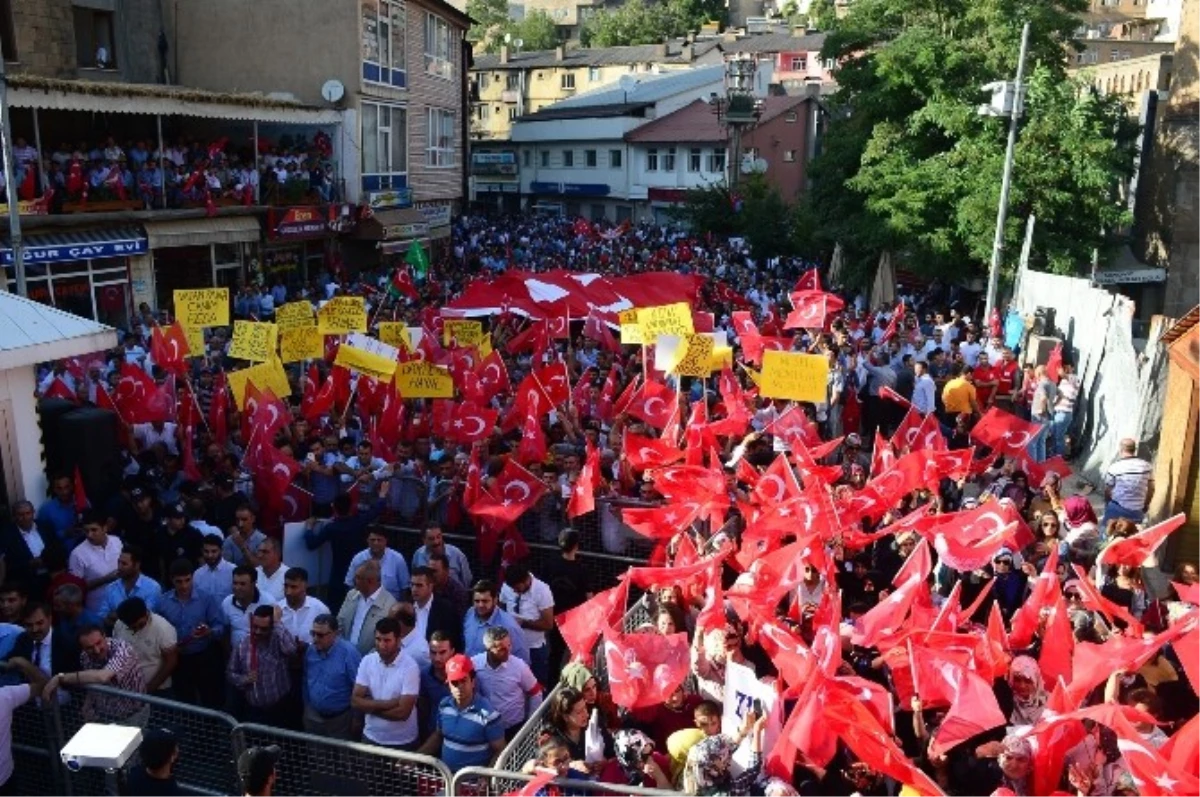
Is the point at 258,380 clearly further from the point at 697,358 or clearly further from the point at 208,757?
the point at 208,757

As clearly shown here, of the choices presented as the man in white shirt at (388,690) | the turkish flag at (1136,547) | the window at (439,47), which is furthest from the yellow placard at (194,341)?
the window at (439,47)

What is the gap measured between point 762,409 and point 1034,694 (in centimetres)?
741

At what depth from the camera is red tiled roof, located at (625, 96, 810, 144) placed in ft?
175

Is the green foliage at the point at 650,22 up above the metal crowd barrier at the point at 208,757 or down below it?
above

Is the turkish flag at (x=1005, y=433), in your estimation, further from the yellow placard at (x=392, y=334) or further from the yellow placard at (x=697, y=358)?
the yellow placard at (x=392, y=334)

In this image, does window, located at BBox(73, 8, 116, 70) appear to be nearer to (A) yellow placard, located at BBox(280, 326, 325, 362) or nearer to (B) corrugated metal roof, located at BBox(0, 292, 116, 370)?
(A) yellow placard, located at BBox(280, 326, 325, 362)

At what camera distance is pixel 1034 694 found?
6.50 m

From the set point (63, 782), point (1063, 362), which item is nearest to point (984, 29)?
point (1063, 362)

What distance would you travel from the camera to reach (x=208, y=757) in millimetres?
6434

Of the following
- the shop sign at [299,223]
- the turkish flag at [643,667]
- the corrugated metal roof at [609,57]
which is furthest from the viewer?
the corrugated metal roof at [609,57]

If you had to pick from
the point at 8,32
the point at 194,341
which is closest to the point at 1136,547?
the point at 194,341

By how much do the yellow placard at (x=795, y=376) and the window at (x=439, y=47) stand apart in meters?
26.0

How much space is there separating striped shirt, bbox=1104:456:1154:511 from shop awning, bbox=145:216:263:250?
750 inches

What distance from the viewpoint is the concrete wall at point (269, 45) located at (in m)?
28.8
